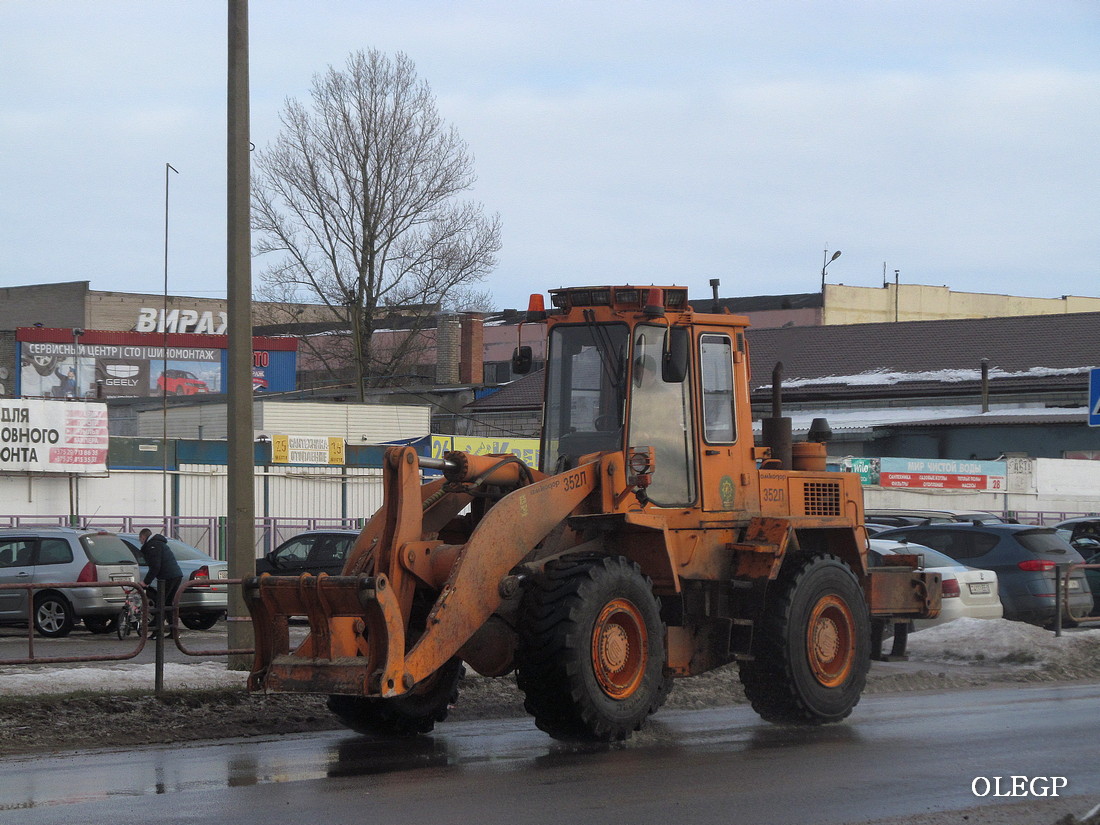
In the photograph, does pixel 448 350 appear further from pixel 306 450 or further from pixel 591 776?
pixel 591 776

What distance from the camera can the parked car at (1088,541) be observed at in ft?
68.4

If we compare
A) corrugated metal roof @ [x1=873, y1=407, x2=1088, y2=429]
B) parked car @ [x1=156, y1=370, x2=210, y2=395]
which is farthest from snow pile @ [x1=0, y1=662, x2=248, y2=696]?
parked car @ [x1=156, y1=370, x2=210, y2=395]

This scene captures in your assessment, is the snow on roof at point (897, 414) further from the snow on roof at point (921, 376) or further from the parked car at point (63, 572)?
the parked car at point (63, 572)

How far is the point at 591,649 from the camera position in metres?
9.75

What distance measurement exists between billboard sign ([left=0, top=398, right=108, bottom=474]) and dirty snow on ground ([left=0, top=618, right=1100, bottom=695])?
19922 mm

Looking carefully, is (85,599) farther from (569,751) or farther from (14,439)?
(14,439)

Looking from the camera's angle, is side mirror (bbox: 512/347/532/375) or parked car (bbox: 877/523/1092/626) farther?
parked car (bbox: 877/523/1092/626)

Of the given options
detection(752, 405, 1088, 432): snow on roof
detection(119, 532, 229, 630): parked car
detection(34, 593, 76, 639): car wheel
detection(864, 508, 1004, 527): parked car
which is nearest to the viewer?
detection(34, 593, 76, 639): car wheel

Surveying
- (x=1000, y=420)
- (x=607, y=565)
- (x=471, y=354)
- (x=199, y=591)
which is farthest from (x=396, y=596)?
(x=471, y=354)

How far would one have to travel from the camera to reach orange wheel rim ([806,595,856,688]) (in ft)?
37.9

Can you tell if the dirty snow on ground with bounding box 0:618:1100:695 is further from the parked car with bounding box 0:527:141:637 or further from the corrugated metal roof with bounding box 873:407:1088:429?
the corrugated metal roof with bounding box 873:407:1088:429

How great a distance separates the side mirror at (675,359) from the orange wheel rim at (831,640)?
254 cm

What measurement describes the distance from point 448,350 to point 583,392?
52.9 metres

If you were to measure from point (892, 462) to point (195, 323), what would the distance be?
161 feet
